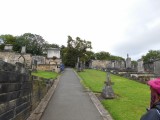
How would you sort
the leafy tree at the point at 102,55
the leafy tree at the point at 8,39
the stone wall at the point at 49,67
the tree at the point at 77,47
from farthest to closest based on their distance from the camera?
the leafy tree at the point at 102,55
the leafy tree at the point at 8,39
the tree at the point at 77,47
the stone wall at the point at 49,67

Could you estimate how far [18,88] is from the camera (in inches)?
344

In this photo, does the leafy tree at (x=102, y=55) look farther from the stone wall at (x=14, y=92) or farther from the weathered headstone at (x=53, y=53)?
the stone wall at (x=14, y=92)

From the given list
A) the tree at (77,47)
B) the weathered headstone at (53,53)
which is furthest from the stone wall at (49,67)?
the tree at (77,47)

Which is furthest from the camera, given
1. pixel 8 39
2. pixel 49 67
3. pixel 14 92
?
pixel 8 39

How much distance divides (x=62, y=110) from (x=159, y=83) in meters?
9.85

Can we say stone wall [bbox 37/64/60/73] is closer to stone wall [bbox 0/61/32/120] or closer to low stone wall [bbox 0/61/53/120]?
low stone wall [bbox 0/61/53/120]

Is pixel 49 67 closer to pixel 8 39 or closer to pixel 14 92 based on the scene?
pixel 14 92

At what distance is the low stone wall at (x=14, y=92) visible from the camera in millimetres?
6957

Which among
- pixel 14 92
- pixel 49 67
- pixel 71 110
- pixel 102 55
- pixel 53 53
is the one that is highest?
pixel 102 55

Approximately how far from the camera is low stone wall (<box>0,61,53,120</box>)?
22.8 ft

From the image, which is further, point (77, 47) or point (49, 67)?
point (77, 47)

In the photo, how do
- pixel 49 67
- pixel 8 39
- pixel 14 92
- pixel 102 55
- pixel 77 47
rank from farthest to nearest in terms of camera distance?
pixel 102 55, pixel 8 39, pixel 77 47, pixel 49 67, pixel 14 92

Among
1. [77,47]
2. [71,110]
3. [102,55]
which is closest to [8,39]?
[77,47]

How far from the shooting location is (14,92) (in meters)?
8.18
